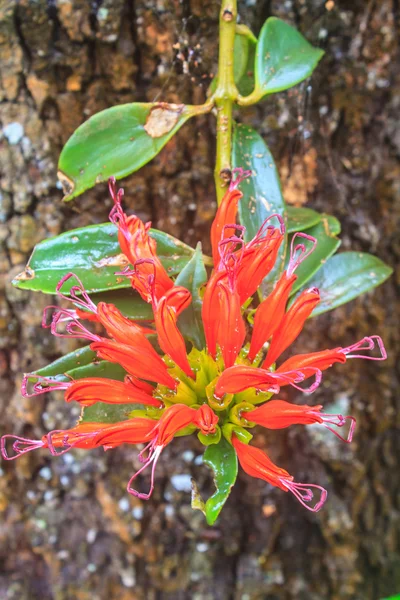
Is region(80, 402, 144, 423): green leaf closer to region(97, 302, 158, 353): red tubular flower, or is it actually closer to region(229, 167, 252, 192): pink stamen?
region(97, 302, 158, 353): red tubular flower

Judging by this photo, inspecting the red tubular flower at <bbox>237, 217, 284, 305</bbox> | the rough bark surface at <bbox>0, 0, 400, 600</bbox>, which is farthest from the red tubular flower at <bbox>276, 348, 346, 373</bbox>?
the rough bark surface at <bbox>0, 0, 400, 600</bbox>

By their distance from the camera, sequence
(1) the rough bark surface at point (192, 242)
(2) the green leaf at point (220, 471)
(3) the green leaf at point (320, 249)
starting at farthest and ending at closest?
1. (1) the rough bark surface at point (192, 242)
2. (3) the green leaf at point (320, 249)
3. (2) the green leaf at point (220, 471)

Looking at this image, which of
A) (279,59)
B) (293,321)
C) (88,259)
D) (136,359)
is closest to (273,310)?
(293,321)

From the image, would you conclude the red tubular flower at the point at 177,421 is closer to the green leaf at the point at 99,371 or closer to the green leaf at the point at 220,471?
the green leaf at the point at 220,471

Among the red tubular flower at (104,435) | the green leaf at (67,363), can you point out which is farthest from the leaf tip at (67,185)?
the red tubular flower at (104,435)

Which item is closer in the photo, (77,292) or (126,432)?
(126,432)

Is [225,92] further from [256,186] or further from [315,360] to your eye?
[315,360]
